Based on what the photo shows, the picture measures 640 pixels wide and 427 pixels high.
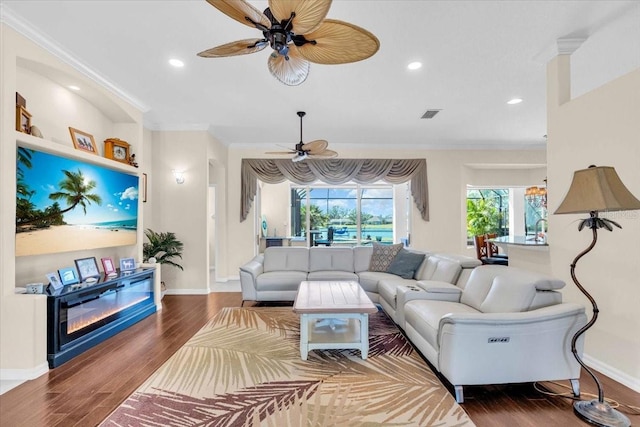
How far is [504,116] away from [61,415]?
6.32m

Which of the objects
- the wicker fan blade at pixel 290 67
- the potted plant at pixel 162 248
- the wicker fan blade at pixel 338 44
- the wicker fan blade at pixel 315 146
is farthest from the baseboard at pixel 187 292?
the wicker fan blade at pixel 338 44

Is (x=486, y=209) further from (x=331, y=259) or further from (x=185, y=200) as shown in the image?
(x=185, y=200)

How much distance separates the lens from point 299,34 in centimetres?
177

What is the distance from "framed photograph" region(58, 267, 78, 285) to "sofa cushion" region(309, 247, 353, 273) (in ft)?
10.00

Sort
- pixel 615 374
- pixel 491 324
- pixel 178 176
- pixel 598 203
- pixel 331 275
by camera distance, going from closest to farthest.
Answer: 1. pixel 598 203
2. pixel 491 324
3. pixel 615 374
4. pixel 331 275
5. pixel 178 176

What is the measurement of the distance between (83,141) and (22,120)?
94 centimetres

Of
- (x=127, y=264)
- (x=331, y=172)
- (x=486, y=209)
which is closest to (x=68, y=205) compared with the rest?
(x=127, y=264)

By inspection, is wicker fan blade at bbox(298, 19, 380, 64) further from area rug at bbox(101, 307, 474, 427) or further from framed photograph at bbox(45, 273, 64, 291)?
framed photograph at bbox(45, 273, 64, 291)

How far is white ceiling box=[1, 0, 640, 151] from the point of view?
253cm

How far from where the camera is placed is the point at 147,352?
310 cm

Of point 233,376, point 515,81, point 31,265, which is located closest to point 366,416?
point 233,376

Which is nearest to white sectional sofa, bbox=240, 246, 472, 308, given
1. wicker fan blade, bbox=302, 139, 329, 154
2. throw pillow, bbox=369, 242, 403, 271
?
throw pillow, bbox=369, 242, 403, 271

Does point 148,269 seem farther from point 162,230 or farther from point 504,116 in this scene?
point 504,116

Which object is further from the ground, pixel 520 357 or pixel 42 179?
pixel 42 179
